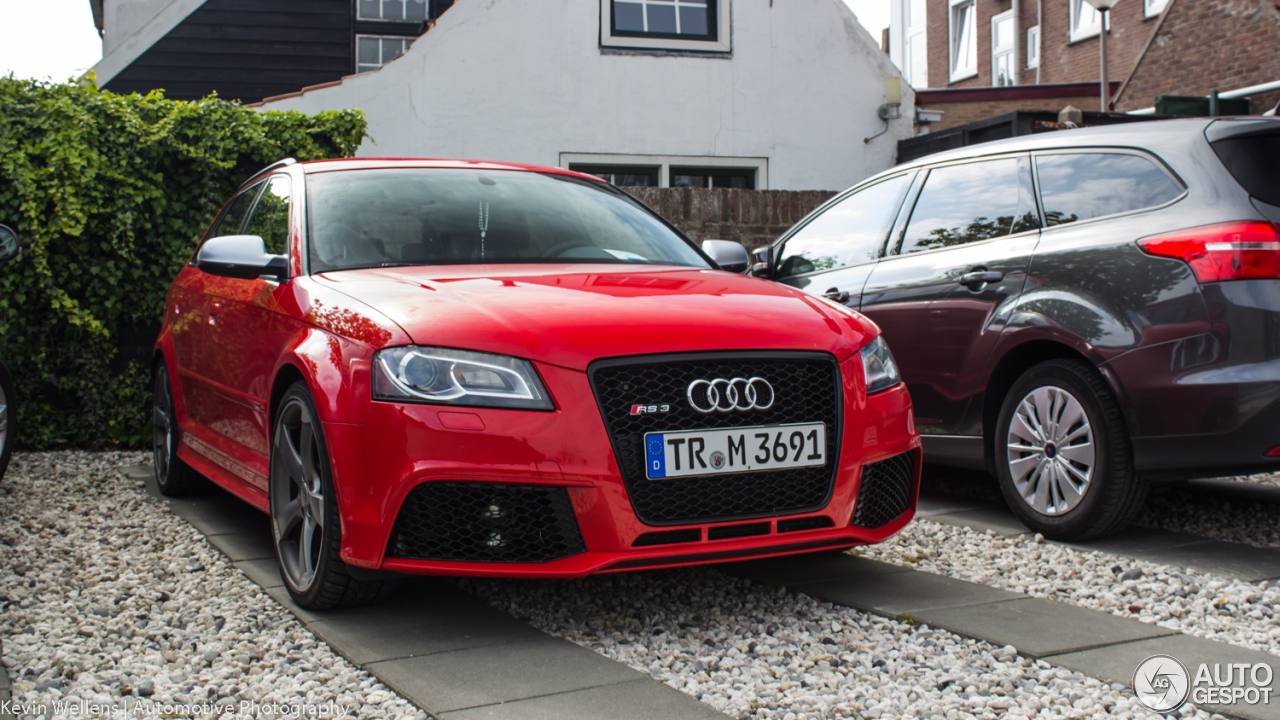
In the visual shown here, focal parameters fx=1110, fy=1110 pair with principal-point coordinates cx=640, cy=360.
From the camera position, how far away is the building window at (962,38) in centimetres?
3150

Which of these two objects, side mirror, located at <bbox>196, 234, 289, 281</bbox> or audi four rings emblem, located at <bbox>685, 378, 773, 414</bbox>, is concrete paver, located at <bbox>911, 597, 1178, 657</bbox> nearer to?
audi four rings emblem, located at <bbox>685, 378, 773, 414</bbox>

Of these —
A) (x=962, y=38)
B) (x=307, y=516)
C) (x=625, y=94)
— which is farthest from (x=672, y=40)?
(x=962, y=38)

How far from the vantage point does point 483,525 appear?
3.03 metres

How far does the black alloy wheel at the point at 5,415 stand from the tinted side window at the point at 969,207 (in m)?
4.18

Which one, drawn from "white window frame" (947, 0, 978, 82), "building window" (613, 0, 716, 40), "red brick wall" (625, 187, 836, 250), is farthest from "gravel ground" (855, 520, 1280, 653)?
"white window frame" (947, 0, 978, 82)

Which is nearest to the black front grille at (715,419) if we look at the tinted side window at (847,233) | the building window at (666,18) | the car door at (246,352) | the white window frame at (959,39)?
the car door at (246,352)

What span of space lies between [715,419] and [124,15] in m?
16.0

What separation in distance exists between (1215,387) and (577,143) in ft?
31.6

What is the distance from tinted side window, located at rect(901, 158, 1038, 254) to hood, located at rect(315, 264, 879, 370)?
1.48 meters

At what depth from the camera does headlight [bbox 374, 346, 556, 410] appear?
298 cm

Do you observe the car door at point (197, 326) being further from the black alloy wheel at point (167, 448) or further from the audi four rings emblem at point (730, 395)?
the audi four rings emblem at point (730, 395)

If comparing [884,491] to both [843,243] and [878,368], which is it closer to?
[878,368]

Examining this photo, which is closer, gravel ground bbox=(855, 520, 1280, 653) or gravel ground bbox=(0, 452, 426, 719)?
gravel ground bbox=(0, 452, 426, 719)

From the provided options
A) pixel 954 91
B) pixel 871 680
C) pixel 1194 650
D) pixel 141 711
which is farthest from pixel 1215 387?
pixel 954 91
